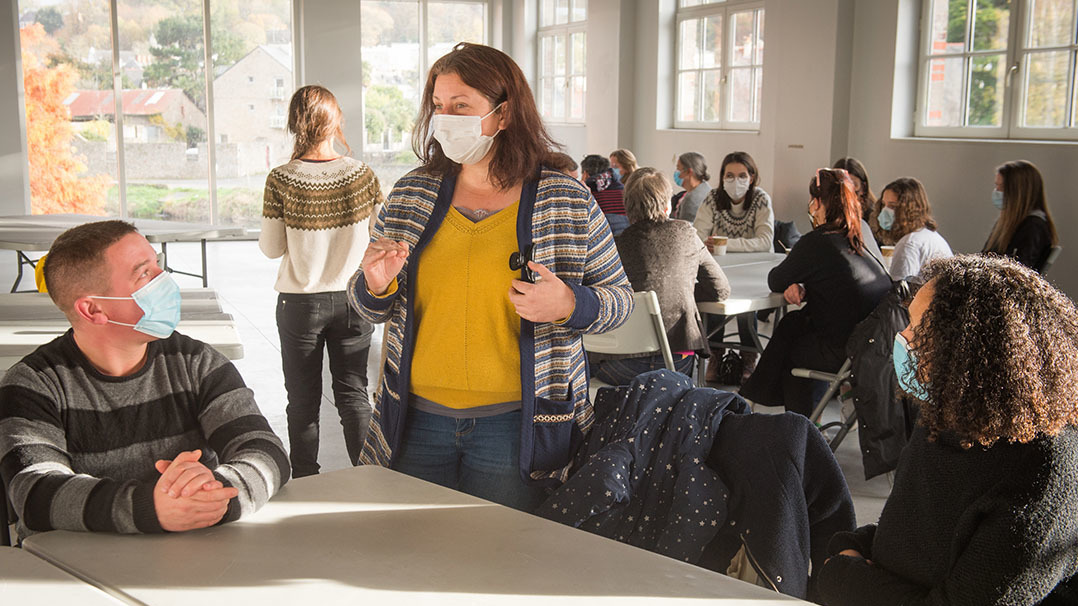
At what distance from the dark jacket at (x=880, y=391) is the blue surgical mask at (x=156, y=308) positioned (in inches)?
99.1

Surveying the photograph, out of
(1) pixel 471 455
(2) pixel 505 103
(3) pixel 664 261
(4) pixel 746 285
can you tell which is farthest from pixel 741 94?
(1) pixel 471 455

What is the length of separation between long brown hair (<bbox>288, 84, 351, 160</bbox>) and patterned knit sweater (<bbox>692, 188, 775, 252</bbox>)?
3.24m

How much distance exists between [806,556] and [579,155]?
10.5 meters

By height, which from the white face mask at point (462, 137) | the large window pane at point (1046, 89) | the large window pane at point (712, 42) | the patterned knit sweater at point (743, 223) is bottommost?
the patterned knit sweater at point (743, 223)

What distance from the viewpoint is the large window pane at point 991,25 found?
21.9 ft

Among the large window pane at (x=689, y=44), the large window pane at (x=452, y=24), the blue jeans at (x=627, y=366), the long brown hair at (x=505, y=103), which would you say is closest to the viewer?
the long brown hair at (x=505, y=103)

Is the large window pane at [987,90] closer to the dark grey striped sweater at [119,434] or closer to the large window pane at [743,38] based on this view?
the large window pane at [743,38]

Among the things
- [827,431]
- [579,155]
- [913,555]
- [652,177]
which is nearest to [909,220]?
[827,431]

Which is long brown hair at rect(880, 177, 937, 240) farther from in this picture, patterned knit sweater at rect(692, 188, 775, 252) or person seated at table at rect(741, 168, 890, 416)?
patterned knit sweater at rect(692, 188, 775, 252)

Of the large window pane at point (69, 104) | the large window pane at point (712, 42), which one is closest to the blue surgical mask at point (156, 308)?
the large window pane at point (712, 42)

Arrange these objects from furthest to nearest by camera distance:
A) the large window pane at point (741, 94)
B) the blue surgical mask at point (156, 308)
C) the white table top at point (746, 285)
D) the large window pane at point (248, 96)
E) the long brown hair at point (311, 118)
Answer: the large window pane at point (248, 96) < the large window pane at point (741, 94) < the white table top at point (746, 285) < the long brown hair at point (311, 118) < the blue surgical mask at point (156, 308)

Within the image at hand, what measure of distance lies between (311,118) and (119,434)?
173cm

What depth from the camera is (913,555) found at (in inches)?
62.1

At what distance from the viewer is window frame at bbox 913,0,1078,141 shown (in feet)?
20.7
